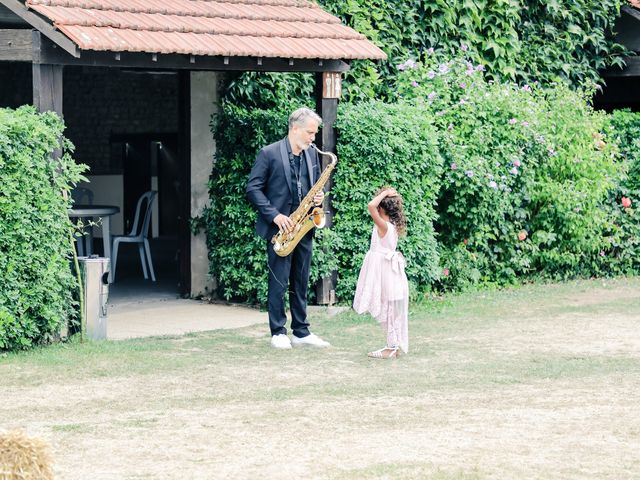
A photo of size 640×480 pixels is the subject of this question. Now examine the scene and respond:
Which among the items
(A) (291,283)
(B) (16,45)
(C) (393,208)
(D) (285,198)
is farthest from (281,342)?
(B) (16,45)

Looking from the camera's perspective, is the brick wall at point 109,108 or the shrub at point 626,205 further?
the brick wall at point 109,108

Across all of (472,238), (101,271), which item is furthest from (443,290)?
(101,271)

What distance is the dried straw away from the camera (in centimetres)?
464

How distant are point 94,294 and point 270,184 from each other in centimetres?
165

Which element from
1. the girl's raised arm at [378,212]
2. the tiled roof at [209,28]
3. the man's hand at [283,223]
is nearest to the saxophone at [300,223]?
the man's hand at [283,223]

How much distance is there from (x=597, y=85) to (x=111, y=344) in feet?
→ 26.6

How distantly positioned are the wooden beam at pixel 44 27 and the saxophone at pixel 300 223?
2.03 metres

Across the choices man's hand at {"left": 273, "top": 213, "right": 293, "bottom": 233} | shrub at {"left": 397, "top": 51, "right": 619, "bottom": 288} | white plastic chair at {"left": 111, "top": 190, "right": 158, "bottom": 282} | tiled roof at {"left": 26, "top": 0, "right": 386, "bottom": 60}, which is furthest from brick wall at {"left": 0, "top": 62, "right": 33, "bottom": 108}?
man's hand at {"left": 273, "top": 213, "right": 293, "bottom": 233}

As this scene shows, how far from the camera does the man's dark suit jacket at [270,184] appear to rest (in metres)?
9.44

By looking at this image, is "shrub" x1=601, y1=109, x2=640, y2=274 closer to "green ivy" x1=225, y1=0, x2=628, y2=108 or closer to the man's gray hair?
"green ivy" x1=225, y1=0, x2=628, y2=108

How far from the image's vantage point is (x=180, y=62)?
10.5m

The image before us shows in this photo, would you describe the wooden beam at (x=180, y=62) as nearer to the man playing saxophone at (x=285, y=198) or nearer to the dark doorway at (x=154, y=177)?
the man playing saxophone at (x=285, y=198)

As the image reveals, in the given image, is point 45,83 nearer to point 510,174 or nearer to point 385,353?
point 385,353

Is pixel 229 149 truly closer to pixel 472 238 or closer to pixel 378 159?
pixel 378 159
